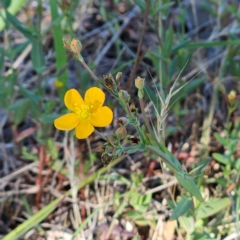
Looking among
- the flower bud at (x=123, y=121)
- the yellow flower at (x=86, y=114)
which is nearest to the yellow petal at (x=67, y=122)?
the yellow flower at (x=86, y=114)

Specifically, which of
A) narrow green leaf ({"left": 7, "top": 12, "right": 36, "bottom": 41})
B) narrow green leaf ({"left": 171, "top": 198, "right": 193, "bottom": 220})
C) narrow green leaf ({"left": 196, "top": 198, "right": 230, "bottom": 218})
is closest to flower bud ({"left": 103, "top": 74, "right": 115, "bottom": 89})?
narrow green leaf ({"left": 171, "top": 198, "right": 193, "bottom": 220})

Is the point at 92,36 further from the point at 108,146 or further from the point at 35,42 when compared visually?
the point at 108,146

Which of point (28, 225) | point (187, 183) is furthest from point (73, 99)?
point (28, 225)

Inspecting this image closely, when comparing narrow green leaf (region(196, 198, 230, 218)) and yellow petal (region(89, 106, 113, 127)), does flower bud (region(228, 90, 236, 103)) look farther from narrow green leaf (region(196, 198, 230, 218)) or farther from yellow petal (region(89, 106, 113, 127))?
yellow petal (region(89, 106, 113, 127))

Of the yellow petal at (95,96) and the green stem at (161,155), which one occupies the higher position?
the yellow petal at (95,96)

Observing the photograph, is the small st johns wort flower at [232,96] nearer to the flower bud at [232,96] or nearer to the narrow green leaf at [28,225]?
the flower bud at [232,96]
